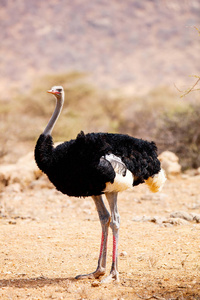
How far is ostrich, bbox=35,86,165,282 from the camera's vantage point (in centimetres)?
403

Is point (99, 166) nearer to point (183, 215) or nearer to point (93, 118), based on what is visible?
point (183, 215)

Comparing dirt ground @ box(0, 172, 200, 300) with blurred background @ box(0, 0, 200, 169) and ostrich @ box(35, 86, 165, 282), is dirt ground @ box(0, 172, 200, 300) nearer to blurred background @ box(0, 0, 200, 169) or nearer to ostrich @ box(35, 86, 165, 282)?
ostrich @ box(35, 86, 165, 282)

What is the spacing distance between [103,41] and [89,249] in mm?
48835

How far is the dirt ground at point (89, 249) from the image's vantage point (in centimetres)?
396

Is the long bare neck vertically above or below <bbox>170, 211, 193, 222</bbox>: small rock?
above

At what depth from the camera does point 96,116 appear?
2045 centimetres

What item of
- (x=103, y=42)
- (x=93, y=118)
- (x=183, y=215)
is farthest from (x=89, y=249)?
(x=103, y=42)

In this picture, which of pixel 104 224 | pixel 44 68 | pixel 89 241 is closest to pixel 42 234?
pixel 89 241

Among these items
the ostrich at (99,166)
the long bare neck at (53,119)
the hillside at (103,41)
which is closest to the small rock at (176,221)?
the ostrich at (99,166)

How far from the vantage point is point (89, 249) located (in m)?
5.21

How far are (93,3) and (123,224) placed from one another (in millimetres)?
52020

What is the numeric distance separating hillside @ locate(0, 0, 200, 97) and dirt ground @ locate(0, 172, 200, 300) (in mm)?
38656

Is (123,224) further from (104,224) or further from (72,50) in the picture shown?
(72,50)

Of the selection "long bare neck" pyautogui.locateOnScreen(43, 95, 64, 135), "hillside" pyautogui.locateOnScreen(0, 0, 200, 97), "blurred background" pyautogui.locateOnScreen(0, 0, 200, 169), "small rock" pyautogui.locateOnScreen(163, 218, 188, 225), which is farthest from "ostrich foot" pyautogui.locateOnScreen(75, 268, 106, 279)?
"hillside" pyautogui.locateOnScreen(0, 0, 200, 97)
